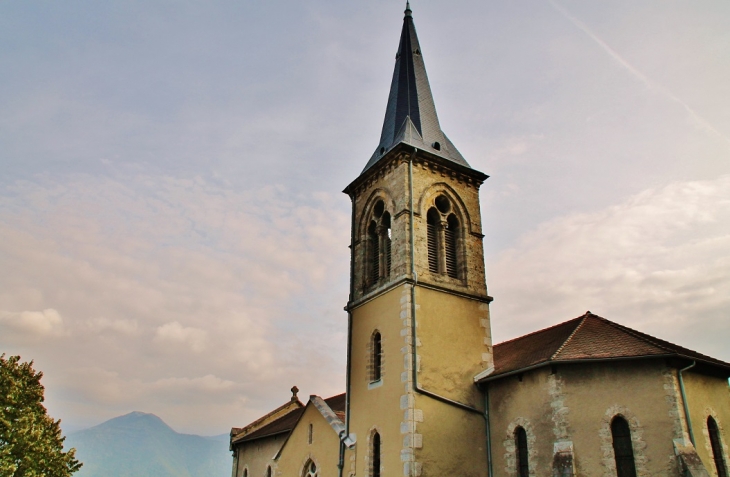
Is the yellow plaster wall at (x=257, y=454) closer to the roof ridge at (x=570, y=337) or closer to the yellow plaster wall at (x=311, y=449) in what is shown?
the yellow plaster wall at (x=311, y=449)

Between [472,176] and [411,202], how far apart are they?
137 inches

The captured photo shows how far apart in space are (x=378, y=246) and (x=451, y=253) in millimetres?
2658

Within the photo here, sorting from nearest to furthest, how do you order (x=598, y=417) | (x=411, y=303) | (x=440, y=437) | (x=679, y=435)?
(x=679, y=435), (x=598, y=417), (x=440, y=437), (x=411, y=303)

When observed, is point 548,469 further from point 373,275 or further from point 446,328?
point 373,275

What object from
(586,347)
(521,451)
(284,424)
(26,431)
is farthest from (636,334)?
(26,431)

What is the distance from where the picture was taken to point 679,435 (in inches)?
554

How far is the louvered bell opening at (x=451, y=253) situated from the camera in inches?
819

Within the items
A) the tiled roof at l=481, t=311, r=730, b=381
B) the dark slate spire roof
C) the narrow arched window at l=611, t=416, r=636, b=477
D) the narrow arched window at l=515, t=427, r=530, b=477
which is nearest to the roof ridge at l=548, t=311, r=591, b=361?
the tiled roof at l=481, t=311, r=730, b=381

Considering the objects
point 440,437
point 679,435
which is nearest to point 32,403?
point 440,437

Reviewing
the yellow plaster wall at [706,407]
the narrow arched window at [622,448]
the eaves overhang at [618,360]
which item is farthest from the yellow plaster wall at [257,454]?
the yellow plaster wall at [706,407]

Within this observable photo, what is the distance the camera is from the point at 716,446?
15.1 m

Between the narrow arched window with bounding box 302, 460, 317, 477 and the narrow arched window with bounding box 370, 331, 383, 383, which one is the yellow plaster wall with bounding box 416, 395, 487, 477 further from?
the narrow arched window with bounding box 302, 460, 317, 477

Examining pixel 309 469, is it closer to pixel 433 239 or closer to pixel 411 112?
pixel 433 239

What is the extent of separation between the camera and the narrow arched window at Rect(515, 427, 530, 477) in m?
16.5
